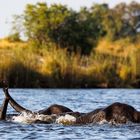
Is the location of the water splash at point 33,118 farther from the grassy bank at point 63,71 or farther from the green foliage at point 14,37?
the green foliage at point 14,37

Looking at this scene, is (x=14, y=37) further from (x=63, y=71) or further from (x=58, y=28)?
(x=63, y=71)

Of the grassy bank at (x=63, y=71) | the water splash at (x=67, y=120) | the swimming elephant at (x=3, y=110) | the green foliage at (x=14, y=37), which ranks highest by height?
the green foliage at (x=14, y=37)

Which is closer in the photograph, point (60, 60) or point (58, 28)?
point (60, 60)

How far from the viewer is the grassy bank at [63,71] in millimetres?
36531

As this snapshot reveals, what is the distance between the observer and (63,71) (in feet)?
124

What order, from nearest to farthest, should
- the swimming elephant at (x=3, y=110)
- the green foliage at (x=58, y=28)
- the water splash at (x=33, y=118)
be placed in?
the water splash at (x=33, y=118)
the swimming elephant at (x=3, y=110)
the green foliage at (x=58, y=28)

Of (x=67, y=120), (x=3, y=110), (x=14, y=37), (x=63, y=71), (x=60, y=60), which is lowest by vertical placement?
(x=67, y=120)

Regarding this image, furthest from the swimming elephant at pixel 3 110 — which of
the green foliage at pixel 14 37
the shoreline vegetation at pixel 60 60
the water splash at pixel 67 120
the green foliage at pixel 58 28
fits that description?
the green foliage at pixel 14 37

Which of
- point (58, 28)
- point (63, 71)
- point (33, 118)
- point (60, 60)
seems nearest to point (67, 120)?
point (33, 118)

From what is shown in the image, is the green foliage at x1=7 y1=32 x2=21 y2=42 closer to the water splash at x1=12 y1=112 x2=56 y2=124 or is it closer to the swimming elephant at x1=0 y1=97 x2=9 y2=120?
the swimming elephant at x1=0 y1=97 x2=9 y2=120

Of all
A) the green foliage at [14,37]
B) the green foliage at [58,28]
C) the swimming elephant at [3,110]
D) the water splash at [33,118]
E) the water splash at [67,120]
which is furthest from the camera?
the green foliage at [14,37]

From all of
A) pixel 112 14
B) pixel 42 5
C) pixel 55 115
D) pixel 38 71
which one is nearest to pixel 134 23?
pixel 112 14

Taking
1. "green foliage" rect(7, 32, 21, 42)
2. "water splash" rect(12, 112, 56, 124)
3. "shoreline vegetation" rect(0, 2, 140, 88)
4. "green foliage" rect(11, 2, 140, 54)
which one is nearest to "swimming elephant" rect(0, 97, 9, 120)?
"water splash" rect(12, 112, 56, 124)

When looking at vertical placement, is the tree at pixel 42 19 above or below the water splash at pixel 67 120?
above
